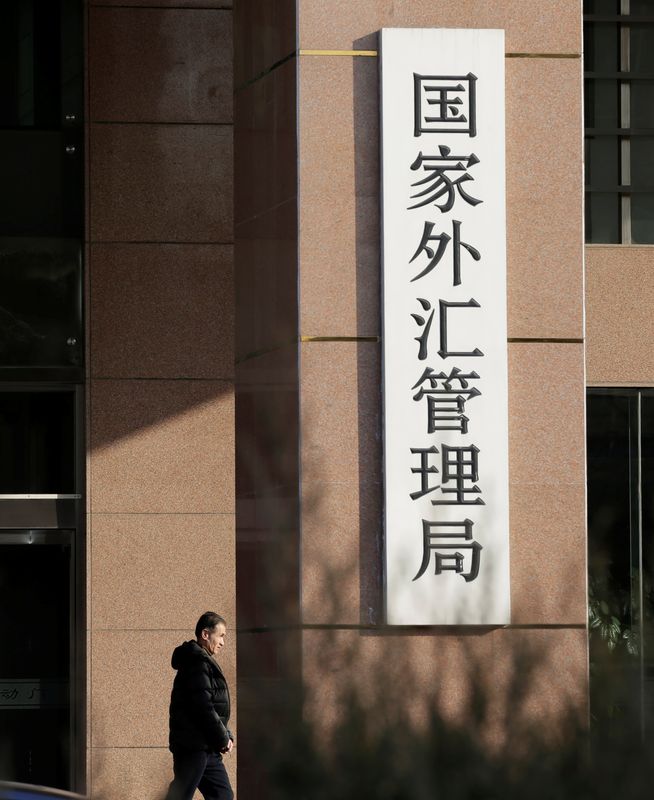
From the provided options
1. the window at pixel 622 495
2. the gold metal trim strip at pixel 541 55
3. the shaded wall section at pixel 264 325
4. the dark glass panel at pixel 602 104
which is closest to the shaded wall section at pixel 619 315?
the window at pixel 622 495

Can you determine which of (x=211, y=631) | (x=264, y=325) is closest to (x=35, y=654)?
(x=211, y=631)

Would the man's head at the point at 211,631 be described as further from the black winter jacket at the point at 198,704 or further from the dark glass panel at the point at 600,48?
the dark glass panel at the point at 600,48

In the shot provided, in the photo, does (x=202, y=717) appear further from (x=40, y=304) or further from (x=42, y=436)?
(x=40, y=304)

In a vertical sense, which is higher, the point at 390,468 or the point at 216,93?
the point at 216,93

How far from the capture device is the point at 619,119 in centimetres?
1134

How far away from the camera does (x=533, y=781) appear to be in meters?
2.36

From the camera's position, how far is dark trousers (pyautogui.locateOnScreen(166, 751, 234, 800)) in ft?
29.9

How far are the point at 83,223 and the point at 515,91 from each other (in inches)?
186

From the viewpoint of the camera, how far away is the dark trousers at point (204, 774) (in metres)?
9.12

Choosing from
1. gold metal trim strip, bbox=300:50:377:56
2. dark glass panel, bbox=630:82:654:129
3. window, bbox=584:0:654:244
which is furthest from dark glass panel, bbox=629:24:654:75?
gold metal trim strip, bbox=300:50:377:56

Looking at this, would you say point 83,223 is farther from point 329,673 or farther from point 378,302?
point 329,673

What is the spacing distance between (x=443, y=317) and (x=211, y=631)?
2.83 m

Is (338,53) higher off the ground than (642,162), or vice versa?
(642,162)

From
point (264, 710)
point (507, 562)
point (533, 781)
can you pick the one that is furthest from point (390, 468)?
point (533, 781)
